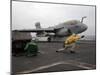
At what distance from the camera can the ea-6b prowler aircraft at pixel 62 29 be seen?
232 centimetres

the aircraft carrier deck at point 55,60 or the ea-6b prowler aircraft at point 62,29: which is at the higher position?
the ea-6b prowler aircraft at point 62,29

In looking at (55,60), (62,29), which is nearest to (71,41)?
(62,29)

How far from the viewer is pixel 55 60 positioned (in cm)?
238

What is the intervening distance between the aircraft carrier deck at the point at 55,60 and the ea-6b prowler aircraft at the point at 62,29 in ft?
0.38

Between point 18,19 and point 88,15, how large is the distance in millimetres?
944

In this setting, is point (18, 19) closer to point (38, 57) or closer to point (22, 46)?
point (22, 46)

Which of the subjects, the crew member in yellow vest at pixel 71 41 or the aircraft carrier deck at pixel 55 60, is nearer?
the aircraft carrier deck at pixel 55 60

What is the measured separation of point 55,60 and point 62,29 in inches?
15.9

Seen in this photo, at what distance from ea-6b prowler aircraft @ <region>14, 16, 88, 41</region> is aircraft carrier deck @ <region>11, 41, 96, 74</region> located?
0.11 m

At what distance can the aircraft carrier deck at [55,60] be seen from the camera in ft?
7.40

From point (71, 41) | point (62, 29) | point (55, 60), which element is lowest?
point (55, 60)

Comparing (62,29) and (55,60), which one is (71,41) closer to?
(62,29)

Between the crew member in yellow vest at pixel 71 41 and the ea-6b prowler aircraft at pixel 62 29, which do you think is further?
the crew member in yellow vest at pixel 71 41

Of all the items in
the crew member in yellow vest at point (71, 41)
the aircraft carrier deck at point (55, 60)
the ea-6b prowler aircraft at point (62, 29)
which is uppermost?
the ea-6b prowler aircraft at point (62, 29)
